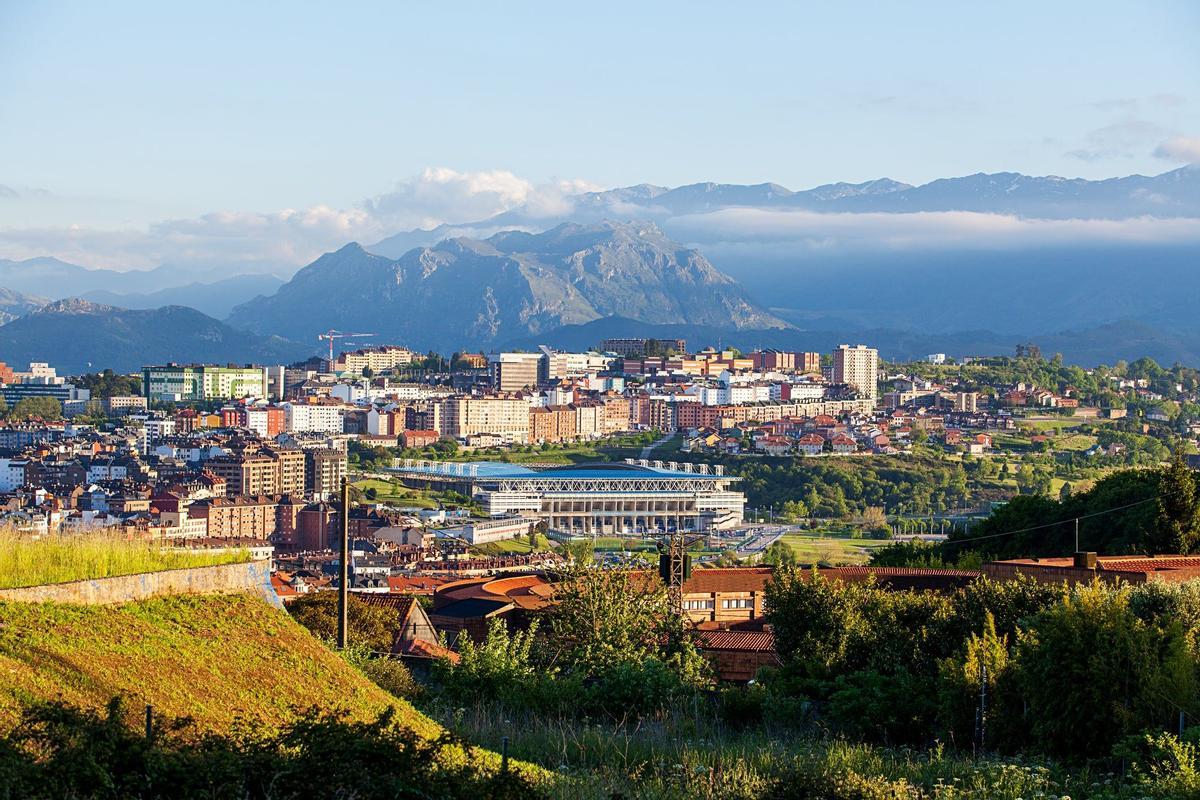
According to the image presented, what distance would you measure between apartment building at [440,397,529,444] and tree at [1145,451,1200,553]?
68780 millimetres

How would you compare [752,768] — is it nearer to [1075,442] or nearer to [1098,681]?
[1098,681]

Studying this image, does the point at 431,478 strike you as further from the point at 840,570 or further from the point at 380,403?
the point at 840,570

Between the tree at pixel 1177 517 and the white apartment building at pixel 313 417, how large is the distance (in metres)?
69.0

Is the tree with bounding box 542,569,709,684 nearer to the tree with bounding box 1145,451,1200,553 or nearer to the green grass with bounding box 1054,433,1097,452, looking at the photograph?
the tree with bounding box 1145,451,1200,553

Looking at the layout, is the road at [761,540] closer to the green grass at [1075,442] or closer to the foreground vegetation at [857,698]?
the green grass at [1075,442]

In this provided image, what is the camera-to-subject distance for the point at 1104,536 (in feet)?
61.1

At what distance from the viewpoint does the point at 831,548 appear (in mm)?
43375

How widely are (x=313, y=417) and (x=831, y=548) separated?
46.2 metres

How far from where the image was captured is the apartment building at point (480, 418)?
84.6m

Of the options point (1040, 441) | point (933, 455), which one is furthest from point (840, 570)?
point (1040, 441)

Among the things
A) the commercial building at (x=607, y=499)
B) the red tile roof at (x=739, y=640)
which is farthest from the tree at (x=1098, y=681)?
the commercial building at (x=607, y=499)

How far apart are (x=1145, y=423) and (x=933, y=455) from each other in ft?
54.9

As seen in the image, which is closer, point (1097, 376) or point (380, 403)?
point (380, 403)

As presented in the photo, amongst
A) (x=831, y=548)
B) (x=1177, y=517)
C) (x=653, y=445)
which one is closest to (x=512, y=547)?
(x=831, y=548)
